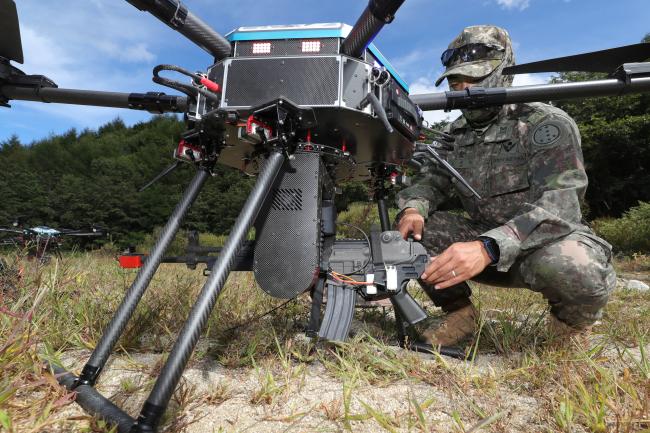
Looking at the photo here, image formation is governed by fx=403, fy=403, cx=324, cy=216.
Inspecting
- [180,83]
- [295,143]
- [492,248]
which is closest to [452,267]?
[492,248]

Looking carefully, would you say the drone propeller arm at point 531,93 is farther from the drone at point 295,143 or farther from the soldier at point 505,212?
the soldier at point 505,212

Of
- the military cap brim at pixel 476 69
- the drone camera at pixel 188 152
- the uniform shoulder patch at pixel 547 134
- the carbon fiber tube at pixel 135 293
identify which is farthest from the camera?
the military cap brim at pixel 476 69

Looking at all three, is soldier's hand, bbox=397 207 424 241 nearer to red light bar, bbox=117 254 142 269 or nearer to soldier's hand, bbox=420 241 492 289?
soldier's hand, bbox=420 241 492 289

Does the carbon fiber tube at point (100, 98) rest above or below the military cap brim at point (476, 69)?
below

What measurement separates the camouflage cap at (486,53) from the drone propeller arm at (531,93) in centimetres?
86

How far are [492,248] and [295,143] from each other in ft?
3.40

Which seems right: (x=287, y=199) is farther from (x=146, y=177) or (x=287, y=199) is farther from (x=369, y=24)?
(x=146, y=177)

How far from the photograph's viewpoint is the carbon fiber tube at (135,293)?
128 cm

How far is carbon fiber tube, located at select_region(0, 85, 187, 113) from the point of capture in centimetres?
185

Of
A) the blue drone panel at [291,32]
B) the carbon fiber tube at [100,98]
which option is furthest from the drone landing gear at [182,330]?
the carbon fiber tube at [100,98]

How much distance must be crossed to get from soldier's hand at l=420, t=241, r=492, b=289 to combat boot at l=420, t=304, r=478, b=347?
2.31ft

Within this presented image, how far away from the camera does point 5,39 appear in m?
1.86

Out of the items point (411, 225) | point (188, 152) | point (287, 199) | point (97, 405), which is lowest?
point (97, 405)

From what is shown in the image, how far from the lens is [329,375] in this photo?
1636 millimetres
